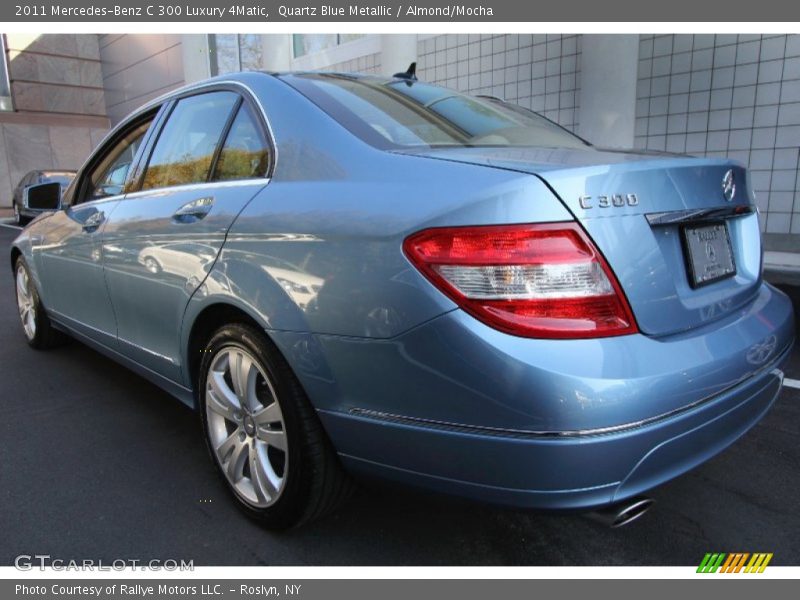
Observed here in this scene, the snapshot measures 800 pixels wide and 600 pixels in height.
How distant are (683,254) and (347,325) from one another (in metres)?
0.99

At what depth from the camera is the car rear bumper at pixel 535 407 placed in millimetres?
1454

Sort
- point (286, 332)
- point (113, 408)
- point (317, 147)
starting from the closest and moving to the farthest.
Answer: point (286, 332)
point (317, 147)
point (113, 408)

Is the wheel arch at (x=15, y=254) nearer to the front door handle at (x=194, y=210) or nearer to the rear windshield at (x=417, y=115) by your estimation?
the front door handle at (x=194, y=210)

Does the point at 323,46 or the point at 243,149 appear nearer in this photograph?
the point at 243,149

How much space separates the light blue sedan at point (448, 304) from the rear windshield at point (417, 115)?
0.05 feet

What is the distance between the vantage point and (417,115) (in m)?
2.26

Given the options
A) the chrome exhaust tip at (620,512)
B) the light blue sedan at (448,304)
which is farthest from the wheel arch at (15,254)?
the chrome exhaust tip at (620,512)

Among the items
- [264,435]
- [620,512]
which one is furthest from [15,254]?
[620,512]

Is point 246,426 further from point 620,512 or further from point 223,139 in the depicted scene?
point 620,512

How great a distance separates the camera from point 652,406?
1.50 meters

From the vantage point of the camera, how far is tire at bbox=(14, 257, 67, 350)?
14.1 ft

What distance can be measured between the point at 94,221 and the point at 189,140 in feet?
2.76

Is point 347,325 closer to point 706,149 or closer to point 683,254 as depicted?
point 683,254

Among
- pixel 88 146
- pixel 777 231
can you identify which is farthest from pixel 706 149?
pixel 88 146
